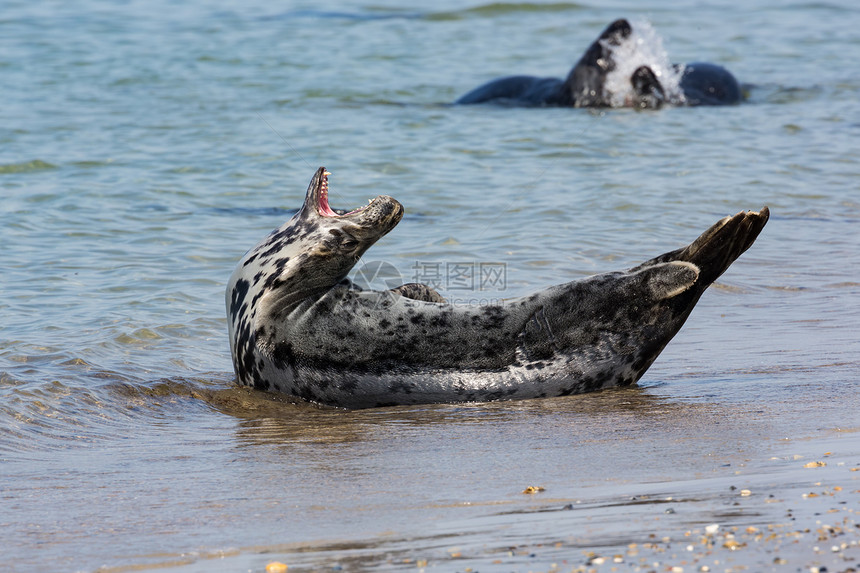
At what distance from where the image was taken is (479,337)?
15.0 ft

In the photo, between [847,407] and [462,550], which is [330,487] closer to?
[462,550]

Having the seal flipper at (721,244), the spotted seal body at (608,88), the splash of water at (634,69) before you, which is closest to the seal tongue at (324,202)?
the seal flipper at (721,244)

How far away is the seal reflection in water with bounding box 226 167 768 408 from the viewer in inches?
180

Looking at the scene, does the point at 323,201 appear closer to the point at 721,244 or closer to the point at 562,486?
the point at 721,244

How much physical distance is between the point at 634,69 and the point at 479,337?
978cm

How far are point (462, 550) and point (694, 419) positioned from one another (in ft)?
5.85

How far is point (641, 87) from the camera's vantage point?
13391mm

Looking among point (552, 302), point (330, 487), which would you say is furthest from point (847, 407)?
point (330, 487)

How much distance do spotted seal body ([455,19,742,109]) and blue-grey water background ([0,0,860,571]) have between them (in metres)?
0.38

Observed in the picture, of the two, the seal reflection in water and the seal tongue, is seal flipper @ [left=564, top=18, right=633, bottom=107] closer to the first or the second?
the seal tongue

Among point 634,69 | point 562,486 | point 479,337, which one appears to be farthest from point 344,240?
point 634,69

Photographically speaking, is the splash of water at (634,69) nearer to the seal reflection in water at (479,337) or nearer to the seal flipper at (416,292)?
the seal flipper at (416,292)

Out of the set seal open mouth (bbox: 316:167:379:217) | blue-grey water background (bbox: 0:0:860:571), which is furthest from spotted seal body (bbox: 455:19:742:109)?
seal open mouth (bbox: 316:167:379:217)

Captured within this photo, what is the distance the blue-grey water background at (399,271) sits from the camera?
9.98 feet
